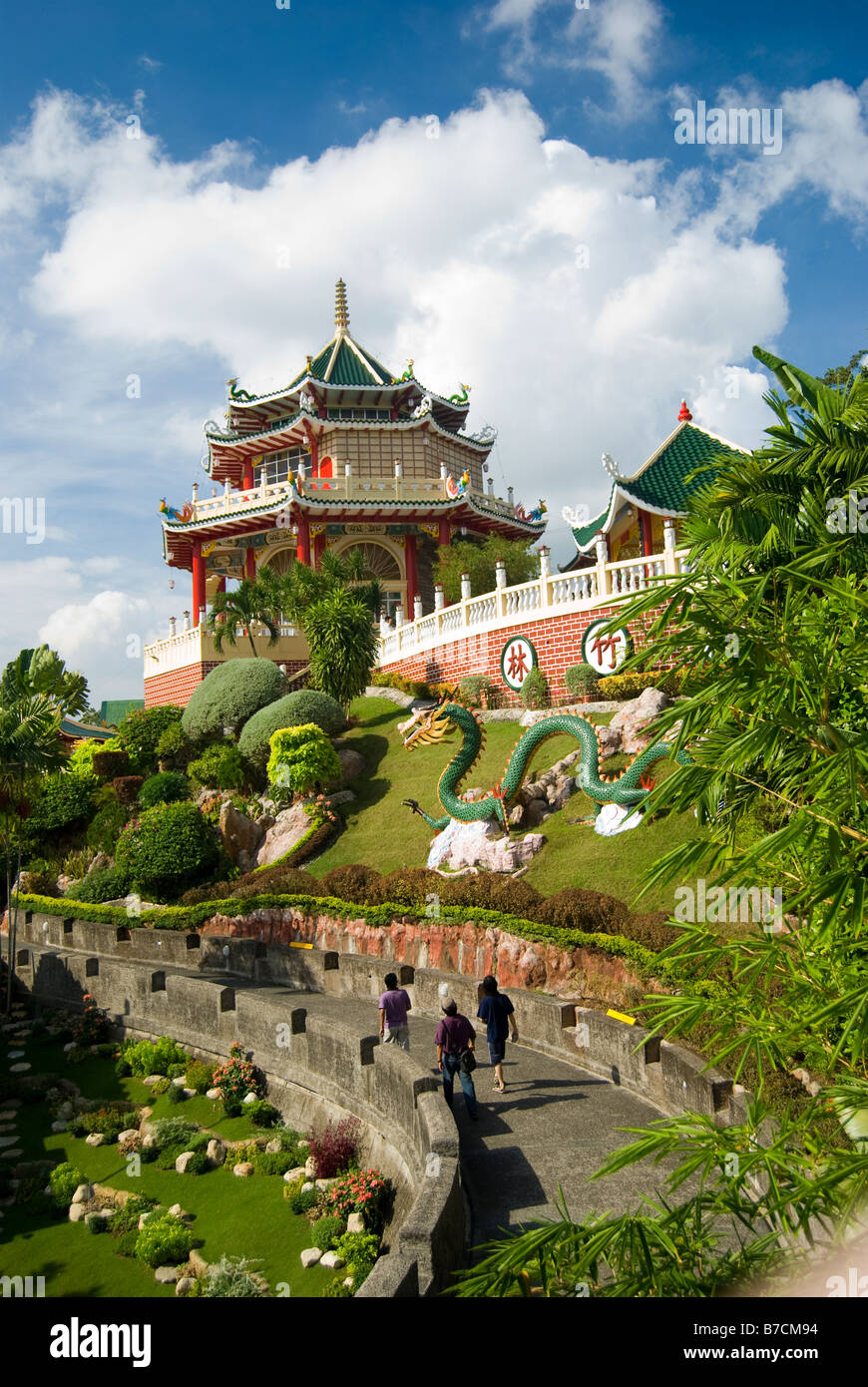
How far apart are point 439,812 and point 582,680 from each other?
13.7 ft

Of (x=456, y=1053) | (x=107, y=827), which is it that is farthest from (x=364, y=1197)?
(x=107, y=827)

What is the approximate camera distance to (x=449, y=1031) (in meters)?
9.16

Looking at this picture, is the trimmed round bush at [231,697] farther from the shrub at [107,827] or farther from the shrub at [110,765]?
the shrub at [107,827]

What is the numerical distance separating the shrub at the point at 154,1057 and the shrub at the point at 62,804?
12.6 meters

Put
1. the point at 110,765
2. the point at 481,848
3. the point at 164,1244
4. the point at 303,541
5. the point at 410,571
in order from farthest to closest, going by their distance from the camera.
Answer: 1. the point at 410,571
2. the point at 303,541
3. the point at 110,765
4. the point at 481,848
5. the point at 164,1244

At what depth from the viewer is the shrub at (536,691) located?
69.4 ft

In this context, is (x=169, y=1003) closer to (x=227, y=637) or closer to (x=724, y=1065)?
(x=724, y=1065)

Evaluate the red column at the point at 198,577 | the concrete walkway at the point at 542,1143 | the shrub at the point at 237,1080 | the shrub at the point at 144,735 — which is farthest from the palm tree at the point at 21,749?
the red column at the point at 198,577

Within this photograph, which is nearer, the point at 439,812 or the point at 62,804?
the point at 439,812

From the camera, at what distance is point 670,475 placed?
24.4 m

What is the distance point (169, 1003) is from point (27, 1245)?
4.59 metres

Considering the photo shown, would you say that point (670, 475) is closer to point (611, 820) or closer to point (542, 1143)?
point (611, 820)

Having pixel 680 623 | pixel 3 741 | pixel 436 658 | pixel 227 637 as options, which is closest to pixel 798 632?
pixel 680 623

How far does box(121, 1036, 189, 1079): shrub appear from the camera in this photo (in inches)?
522
